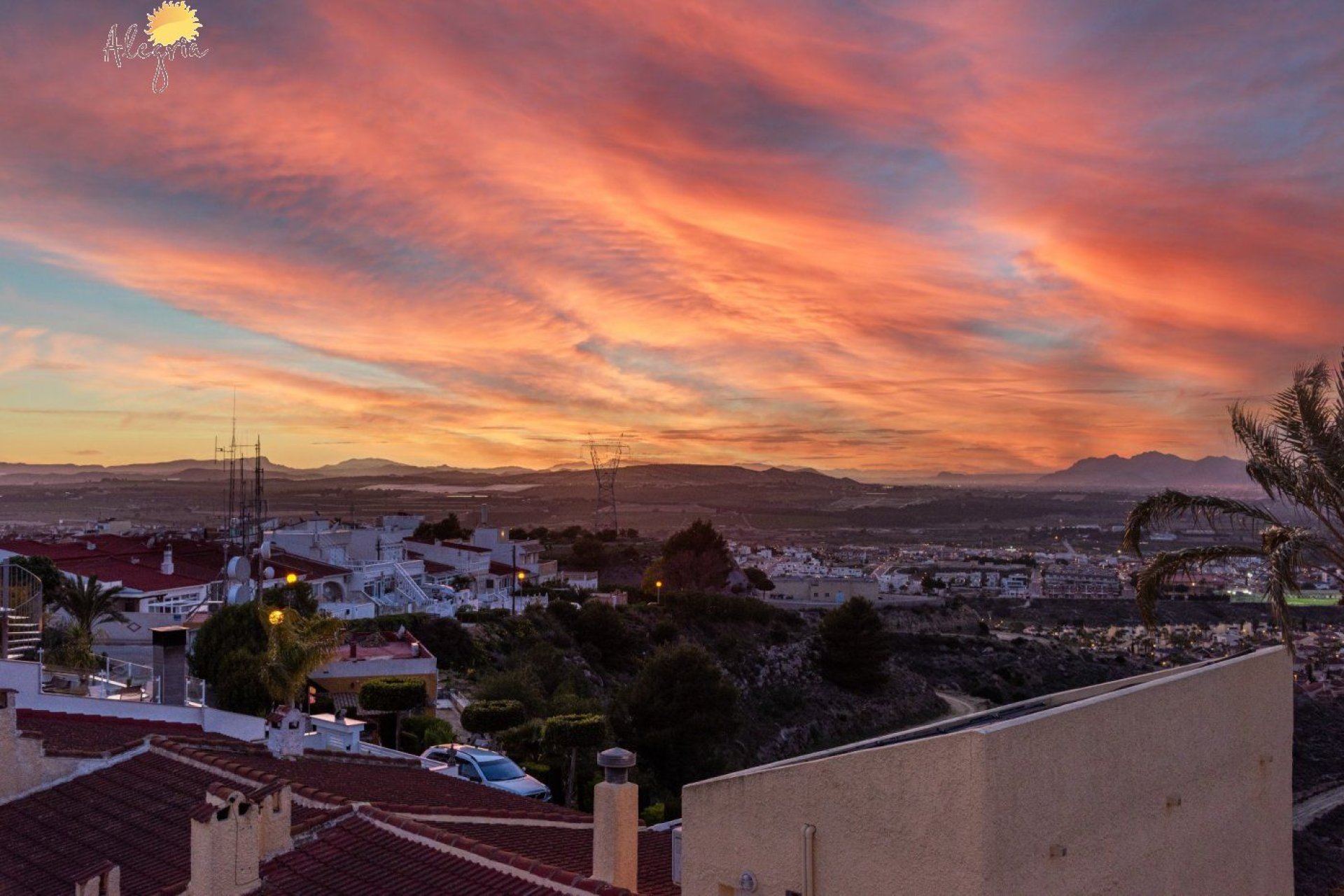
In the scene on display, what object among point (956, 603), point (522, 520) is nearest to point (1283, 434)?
point (956, 603)

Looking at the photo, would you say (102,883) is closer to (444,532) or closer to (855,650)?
(855,650)

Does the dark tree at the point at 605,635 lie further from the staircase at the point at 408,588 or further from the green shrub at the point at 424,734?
the green shrub at the point at 424,734

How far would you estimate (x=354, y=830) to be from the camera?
8.96 metres

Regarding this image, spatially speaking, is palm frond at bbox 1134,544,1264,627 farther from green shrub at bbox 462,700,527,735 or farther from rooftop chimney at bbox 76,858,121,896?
green shrub at bbox 462,700,527,735

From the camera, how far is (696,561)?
71.6m

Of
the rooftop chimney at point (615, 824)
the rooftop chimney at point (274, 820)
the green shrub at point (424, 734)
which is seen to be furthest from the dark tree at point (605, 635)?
the rooftop chimney at point (615, 824)

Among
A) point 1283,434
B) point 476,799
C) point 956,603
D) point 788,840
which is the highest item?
point 1283,434

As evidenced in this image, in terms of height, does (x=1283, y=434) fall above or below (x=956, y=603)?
above

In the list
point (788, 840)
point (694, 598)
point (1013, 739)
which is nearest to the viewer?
point (1013, 739)

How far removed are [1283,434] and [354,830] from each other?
420 inches

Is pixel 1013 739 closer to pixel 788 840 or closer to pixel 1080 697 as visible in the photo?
pixel 788 840

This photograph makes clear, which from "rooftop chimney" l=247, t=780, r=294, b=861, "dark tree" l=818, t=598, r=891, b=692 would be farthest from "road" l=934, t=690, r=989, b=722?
"rooftop chimney" l=247, t=780, r=294, b=861

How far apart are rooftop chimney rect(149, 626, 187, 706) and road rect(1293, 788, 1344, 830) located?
1299 inches

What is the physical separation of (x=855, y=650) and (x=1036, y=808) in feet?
159
